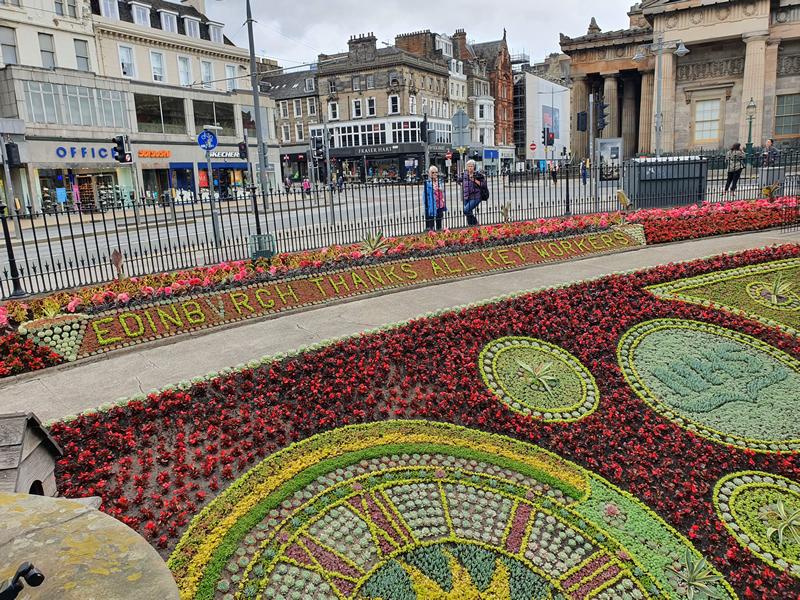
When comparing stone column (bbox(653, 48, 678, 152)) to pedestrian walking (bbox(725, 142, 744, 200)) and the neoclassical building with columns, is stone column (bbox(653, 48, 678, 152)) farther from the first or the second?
pedestrian walking (bbox(725, 142, 744, 200))

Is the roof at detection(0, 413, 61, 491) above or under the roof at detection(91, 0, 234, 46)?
under

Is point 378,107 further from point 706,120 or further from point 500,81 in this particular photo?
point 706,120

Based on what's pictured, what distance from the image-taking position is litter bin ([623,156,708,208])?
69.2ft

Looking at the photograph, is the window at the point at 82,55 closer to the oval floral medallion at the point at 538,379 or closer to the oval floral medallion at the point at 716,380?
the oval floral medallion at the point at 538,379

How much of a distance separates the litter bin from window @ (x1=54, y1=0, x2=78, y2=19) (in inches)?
1448

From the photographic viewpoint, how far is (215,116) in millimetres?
49156

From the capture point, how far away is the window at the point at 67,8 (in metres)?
38.4

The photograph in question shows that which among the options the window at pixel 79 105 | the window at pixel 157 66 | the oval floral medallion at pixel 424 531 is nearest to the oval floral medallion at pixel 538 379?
the oval floral medallion at pixel 424 531

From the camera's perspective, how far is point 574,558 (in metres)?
5.35

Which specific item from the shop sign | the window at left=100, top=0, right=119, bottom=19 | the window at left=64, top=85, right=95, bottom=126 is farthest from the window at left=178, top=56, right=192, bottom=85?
the window at left=64, top=85, right=95, bottom=126

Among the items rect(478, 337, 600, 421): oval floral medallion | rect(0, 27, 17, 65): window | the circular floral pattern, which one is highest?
→ rect(0, 27, 17, 65): window

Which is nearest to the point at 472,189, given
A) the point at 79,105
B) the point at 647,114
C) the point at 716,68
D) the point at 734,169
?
the point at 734,169

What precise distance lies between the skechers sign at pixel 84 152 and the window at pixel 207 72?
12.5 m

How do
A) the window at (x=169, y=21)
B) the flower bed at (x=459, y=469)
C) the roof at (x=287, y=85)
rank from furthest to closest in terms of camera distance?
the roof at (x=287, y=85)
the window at (x=169, y=21)
the flower bed at (x=459, y=469)
